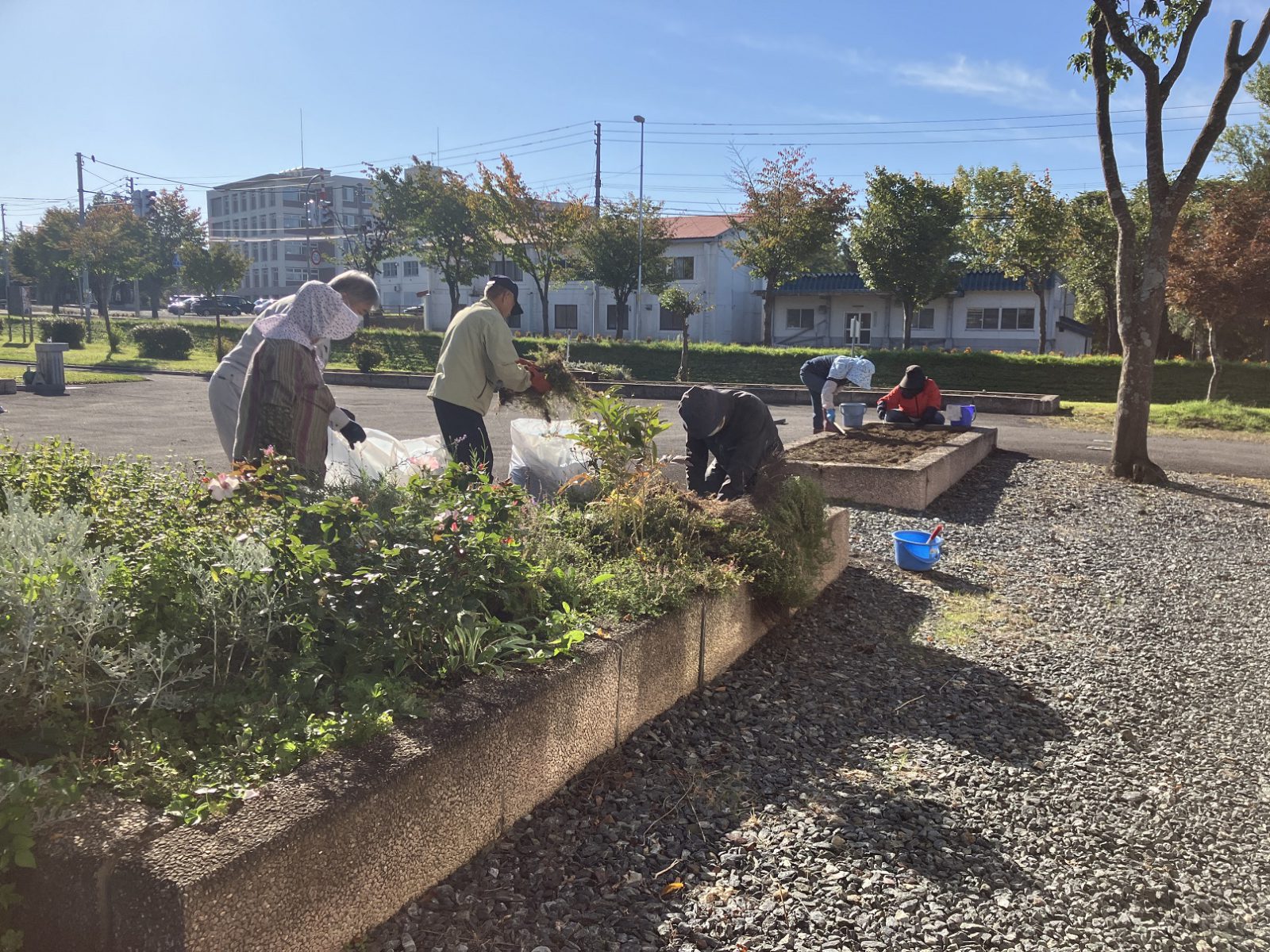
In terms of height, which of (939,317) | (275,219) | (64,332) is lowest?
(64,332)

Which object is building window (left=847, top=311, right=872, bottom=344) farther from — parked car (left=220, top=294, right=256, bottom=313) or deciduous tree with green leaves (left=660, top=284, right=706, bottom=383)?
parked car (left=220, top=294, right=256, bottom=313)

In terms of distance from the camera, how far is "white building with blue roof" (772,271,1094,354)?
38.7 metres

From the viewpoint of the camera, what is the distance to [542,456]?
5.79 meters

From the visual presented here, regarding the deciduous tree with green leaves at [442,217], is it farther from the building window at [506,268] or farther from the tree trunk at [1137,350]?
the tree trunk at [1137,350]

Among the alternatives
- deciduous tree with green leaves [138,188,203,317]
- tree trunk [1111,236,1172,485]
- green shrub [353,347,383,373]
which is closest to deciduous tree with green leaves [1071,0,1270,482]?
tree trunk [1111,236,1172,485]

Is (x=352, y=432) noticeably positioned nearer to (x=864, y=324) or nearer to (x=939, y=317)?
(x=864, y=324)

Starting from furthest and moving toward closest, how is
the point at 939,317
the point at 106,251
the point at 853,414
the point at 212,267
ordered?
the point at 939,317
the point at 106,251
the point at 212,267
the point at 853,414

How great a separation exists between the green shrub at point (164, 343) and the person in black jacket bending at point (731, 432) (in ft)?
89.8

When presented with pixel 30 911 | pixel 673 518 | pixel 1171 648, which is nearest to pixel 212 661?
pixel 30 911

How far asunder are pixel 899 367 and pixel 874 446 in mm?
14443

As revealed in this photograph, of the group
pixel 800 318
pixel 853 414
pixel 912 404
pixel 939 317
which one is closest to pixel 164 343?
pixel 853 414

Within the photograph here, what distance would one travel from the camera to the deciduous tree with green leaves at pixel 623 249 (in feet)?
118

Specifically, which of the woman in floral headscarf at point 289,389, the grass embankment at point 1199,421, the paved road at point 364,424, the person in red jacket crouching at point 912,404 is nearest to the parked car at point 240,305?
the paved road at point 364,424

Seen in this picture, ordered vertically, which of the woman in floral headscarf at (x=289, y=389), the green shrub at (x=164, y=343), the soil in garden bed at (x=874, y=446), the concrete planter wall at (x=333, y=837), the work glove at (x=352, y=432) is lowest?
the concrete planter wall at (x=333, y=837)
